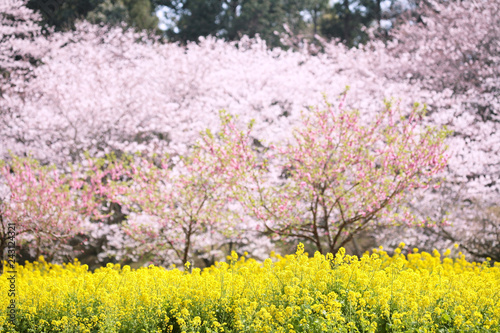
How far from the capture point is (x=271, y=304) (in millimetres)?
4301

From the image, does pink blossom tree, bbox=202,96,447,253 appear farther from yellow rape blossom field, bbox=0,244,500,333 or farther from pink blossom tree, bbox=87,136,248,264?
yellow rape blossom field, bbox=0,244,500,333

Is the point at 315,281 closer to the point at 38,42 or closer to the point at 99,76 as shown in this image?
the point at 99,76

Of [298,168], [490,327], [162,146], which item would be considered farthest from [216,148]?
[162,146]

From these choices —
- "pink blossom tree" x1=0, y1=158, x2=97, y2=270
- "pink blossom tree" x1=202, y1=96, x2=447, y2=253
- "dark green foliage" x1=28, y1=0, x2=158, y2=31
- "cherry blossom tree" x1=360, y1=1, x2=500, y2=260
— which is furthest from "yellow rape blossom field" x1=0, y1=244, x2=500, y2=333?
"dark green foliage" x1=28, y1=0, x2=158, y2=31

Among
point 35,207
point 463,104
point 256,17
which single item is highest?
point 256,17

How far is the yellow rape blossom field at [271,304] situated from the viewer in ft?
13.5

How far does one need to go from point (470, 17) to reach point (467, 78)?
8.82 ft

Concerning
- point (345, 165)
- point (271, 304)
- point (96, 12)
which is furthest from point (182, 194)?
point (96, 12)

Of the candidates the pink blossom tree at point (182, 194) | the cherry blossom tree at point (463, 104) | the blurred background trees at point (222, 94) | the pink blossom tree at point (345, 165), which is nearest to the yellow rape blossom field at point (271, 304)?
the pink blossom tree at point (345, 165)

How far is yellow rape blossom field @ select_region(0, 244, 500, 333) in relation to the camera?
4117 millimetres

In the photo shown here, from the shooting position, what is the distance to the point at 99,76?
50.0 ft

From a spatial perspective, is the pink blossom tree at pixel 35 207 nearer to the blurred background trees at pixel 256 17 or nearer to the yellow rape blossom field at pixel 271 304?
the yellow rape blossom field at pixel 271 304

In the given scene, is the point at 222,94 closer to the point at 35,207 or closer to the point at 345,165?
the point at 35,207

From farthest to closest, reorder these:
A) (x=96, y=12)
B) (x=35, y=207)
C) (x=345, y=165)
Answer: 1. (x=96, y=12)
2. (x=35, y=207)
3. (x=345, y=165)
